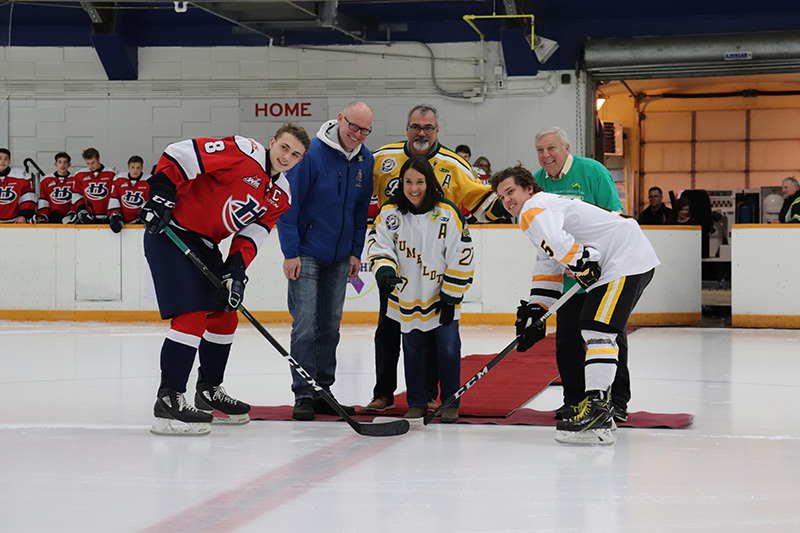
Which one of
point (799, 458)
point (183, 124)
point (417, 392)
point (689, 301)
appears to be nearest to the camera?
point (799, 458)

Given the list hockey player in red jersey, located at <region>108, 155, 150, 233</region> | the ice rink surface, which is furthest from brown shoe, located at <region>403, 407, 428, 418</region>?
hockey player in red jersey, located at <region>108, 155, 150, 233</region>

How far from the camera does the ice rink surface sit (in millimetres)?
2434

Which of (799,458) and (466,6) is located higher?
(466,6)

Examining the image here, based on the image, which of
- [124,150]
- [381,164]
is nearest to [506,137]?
[124,150]

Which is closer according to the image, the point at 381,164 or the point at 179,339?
the point at 179,339

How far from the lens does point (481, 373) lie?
379cm

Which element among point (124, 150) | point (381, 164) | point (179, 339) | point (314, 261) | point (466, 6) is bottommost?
point (179, 339)

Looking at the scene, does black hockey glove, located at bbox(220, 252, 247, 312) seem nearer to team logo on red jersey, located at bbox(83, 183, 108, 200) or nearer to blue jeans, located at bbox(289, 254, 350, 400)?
blue jeans, located at bbox(289, 254, 350, 400)

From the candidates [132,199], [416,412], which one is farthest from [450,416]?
[132,199]

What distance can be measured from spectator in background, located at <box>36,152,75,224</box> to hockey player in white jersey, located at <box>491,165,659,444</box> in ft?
25.5

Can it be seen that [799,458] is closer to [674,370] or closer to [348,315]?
[674,370]

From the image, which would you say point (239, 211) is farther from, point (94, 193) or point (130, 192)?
point (94, 193)

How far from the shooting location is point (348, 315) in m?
9.30

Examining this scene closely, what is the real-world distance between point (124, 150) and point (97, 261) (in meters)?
2.75
